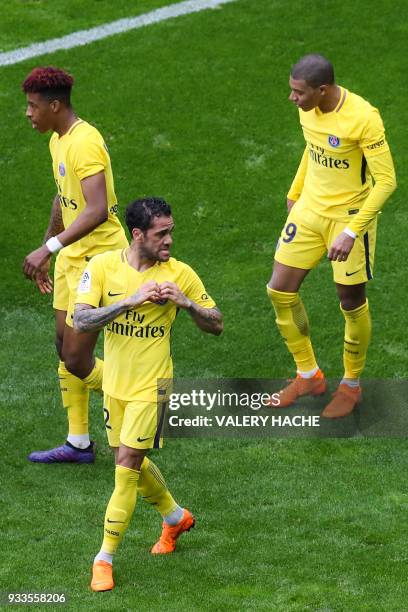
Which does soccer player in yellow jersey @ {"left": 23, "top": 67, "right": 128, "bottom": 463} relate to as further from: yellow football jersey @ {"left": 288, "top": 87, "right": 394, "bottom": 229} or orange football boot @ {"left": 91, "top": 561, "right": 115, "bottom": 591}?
orange football boot @ {"left": 91, "top": 561, "right": 115, "bottom": 591}

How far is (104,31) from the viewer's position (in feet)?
56.2

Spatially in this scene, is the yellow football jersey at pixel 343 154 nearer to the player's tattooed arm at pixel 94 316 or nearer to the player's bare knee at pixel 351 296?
the player's bare knee at pixel 351 296

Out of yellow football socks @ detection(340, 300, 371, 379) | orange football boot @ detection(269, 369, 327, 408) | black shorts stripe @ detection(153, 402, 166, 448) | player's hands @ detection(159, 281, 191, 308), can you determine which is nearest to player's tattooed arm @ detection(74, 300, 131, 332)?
player's hands @ detection(159, 281, 191, 308)

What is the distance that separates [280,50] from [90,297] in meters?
9.19

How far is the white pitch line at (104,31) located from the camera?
54.6ft

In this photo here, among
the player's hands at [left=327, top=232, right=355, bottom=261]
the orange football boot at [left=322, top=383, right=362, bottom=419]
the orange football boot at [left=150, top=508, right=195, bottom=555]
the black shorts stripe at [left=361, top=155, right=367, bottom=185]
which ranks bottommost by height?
the orange football boot at [left=322, top=383, right=362, bottom=419]

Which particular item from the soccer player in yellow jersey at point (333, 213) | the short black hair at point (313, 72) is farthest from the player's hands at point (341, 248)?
the short black hair at point (313, 72)

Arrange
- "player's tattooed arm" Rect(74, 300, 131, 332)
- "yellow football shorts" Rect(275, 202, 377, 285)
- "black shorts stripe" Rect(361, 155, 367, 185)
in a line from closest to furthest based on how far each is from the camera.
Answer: "player's tattooed arm" Rect(74, 300, 131, 332) < "black shorts stripe" Rect(361, 155, 367, 185) < "yellow football shorts" Rect(275, 202, 377, 285)

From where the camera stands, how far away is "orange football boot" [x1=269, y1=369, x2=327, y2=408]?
10820 millimetres

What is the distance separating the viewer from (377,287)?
40.8 feet

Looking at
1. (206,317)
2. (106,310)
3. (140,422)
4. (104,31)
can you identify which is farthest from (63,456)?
(104,31)

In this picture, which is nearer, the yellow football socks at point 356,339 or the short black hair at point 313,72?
the short black hair at point 313,72

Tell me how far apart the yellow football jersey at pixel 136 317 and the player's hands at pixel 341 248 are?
1.94 metres

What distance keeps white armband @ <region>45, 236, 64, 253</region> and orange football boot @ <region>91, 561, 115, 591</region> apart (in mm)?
2321
